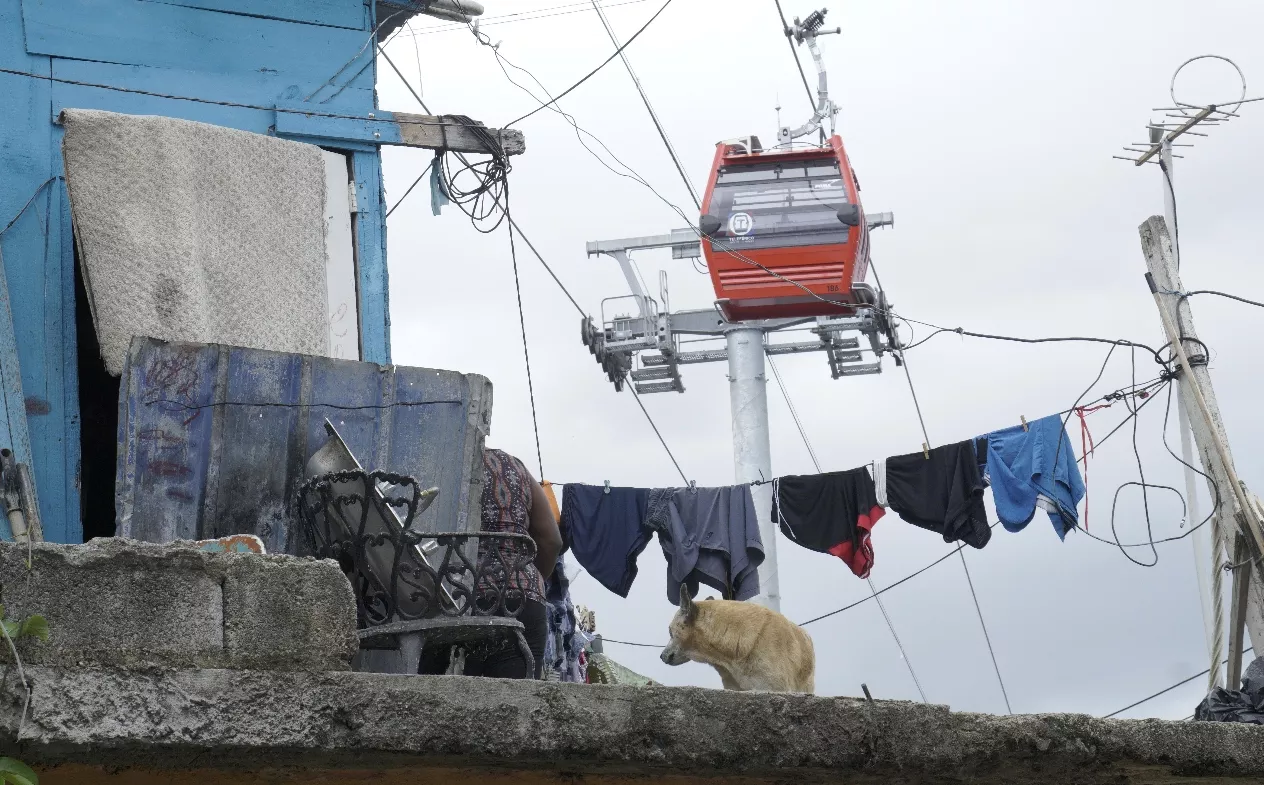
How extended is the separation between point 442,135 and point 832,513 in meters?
4.80

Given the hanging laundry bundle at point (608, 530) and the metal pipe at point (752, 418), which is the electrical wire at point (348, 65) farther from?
the metal pipe at point (752, 418)

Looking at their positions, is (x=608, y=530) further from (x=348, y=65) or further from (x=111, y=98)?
(x=111, y=98)

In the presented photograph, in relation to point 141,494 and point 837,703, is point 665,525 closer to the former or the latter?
point 141,494

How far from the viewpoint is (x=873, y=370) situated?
17.8m

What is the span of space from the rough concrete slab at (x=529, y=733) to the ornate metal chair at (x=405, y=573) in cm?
182

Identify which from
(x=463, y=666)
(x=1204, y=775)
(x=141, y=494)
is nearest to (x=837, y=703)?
(x=1204, y=775)

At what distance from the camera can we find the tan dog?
928 cm

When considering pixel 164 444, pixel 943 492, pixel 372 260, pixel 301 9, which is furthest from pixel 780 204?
pixel 164 444

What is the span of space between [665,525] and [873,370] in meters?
7.22

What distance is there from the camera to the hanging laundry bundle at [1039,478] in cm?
1068

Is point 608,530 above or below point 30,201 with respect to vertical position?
below

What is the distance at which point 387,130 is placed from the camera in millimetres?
8344

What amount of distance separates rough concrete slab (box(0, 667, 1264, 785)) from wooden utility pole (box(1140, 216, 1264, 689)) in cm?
565

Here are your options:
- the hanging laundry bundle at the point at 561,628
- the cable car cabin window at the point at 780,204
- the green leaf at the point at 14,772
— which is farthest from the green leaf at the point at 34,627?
the cable car cabin window at the point at 780,204
